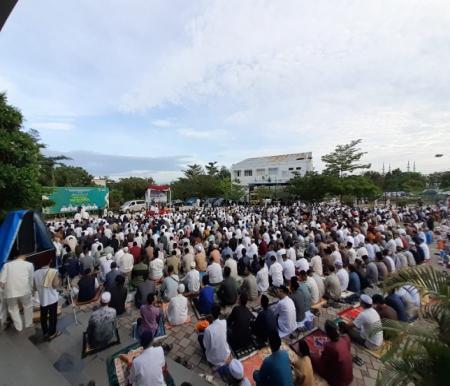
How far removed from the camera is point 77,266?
6.84 meters

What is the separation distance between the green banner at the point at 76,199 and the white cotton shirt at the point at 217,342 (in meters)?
19.7

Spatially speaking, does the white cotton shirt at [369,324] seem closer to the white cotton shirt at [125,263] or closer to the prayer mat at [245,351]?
the prayer mat at [245,351]

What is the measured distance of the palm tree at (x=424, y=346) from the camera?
2002 mm

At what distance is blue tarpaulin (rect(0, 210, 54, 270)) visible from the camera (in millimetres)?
4059

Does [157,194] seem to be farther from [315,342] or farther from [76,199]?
[315,342]

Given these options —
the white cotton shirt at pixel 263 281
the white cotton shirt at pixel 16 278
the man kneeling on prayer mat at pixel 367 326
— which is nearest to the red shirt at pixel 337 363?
the man kneeling on prayer mat at pixel 367 326

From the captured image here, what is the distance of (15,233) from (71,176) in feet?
97.2

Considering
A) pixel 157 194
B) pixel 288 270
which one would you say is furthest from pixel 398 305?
pixel 157 194

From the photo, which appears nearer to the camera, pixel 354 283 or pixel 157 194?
pixel 354 283

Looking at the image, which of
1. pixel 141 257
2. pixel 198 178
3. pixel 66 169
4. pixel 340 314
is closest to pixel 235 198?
pixel 198 178

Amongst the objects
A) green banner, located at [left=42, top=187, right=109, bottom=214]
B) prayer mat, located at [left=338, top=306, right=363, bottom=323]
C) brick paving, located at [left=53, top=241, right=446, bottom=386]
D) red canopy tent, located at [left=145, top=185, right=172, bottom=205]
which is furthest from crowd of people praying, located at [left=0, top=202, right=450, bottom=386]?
red canopy tent, located at [left=145, top=185, right=172, bottom=205]

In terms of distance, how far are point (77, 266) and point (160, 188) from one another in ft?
65.4

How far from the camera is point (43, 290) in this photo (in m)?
4.02

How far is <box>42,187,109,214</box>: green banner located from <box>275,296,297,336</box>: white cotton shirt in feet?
65.6
